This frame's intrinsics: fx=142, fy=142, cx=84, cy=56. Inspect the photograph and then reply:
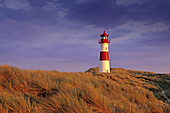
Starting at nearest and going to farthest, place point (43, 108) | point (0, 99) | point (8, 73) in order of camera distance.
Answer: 1. point (43, 108)
2. point (0, 99)
3. point (8, 73)

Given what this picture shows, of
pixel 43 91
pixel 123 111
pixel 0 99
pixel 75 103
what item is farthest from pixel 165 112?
pixel 0 99

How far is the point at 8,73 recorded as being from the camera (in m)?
6.56

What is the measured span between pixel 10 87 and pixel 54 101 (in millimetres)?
2399

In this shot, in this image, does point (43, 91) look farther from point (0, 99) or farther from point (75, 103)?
point (75, 103)

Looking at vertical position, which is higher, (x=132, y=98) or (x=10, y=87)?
(x=10, y=87)

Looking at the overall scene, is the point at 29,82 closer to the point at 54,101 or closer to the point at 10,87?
the point at 10,87

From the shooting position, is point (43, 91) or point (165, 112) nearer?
point (165, 112)

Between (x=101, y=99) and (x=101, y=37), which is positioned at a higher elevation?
(x=101, y=37)

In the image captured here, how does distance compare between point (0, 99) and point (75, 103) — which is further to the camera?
point (0, 99)

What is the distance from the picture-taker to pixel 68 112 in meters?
3.23

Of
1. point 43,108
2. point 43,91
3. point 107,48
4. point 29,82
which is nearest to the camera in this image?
point 43,108

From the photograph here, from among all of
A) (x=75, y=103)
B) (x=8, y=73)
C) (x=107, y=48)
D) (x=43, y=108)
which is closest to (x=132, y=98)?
(x=75, y=103)

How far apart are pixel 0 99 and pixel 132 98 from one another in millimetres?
4629

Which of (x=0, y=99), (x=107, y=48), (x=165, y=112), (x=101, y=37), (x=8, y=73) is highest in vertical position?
(x=101, y=37)
